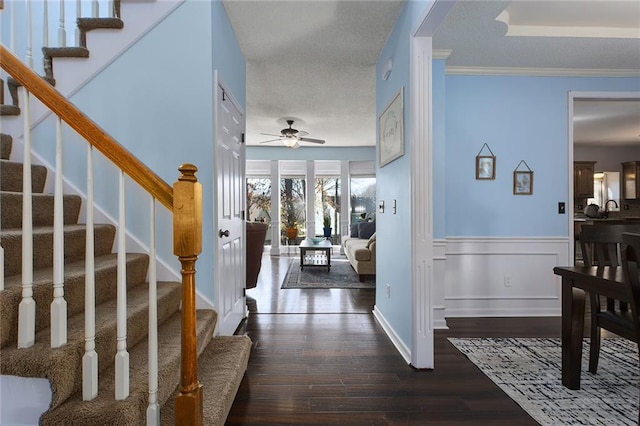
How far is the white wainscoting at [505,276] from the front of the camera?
11.4 feet

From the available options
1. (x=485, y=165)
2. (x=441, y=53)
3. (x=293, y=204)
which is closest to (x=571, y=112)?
(x=485, y=165)

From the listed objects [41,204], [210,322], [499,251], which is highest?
[41,204]

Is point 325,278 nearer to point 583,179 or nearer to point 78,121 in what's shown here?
point 78,121

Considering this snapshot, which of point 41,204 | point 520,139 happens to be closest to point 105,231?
point 41,204

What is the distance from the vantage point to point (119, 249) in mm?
1160

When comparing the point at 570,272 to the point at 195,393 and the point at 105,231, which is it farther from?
the point at 105,231

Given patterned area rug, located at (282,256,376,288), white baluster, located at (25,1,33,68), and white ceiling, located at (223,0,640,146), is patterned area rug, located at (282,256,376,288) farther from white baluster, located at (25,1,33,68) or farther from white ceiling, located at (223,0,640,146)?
white baluster, located at (25,1,33,68)

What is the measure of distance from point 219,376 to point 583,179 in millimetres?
8852

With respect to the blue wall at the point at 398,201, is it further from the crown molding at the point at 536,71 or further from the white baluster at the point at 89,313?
the white baluster at the point at 89,313

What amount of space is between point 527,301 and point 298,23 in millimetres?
3614

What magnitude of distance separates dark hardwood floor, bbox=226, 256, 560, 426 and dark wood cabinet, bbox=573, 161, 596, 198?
5.62 m

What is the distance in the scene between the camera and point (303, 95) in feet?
15.4

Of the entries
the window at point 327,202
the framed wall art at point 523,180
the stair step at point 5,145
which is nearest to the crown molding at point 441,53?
the framed wall art at point 523,180

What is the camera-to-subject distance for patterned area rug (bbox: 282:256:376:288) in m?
4.86
